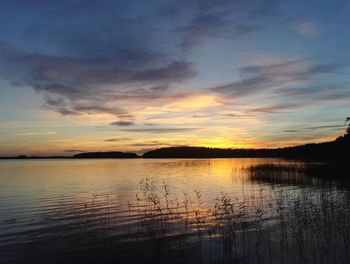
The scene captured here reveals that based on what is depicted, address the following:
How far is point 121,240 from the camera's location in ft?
53.0

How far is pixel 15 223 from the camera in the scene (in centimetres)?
2069

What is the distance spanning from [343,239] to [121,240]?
9837mm

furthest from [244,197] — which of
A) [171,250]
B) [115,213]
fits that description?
[171,250]

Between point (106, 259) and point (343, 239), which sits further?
point (343, 239)

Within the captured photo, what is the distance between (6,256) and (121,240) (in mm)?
4892

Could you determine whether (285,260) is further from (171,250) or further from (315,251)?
(171,250)

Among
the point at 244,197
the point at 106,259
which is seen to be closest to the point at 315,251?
the point at 106,259

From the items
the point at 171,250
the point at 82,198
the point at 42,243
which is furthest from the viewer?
the point at 82,198

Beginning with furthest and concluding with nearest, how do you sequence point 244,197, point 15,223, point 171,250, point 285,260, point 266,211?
point 244,197
point 266,211
point 15,223
point 171,250
point 285,260

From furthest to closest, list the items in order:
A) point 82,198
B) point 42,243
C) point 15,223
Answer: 1. point 82,198
2. point 15,223
3. point 42,243

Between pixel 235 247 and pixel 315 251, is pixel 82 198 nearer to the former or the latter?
pixel 235 247

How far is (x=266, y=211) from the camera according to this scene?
22031 millimetres

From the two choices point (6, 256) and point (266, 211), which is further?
point (266, 211)

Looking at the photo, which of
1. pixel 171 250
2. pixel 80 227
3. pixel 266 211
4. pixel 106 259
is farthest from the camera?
pixel 266 211
